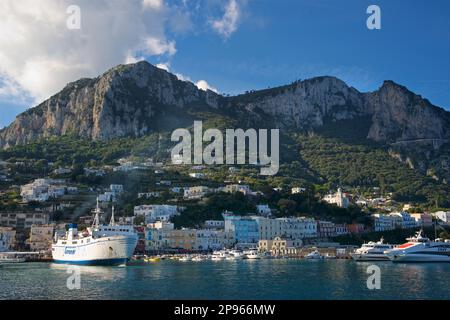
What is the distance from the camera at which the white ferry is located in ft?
211

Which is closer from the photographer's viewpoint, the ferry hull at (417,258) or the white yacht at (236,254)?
the ferry hull at (417,258)

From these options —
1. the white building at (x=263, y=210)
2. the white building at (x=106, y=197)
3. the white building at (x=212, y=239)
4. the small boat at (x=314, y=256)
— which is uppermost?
the white building at (x=106, y=197)

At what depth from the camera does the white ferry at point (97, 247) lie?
211 ft

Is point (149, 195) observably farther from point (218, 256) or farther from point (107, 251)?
point (107, 251)

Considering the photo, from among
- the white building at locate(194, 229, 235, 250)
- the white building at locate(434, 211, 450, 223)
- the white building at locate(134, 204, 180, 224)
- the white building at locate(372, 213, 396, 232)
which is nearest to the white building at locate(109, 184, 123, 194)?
the white building at locate(134, 204, 180, 224)

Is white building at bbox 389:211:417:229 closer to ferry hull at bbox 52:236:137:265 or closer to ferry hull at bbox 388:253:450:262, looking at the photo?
ferry hull at bbox 388:253:450:262

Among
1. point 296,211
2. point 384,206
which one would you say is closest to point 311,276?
point 296,211

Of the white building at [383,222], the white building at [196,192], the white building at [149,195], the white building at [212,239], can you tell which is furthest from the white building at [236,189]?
the white building at [383,222]

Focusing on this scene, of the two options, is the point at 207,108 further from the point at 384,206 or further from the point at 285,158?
the point at 384,206

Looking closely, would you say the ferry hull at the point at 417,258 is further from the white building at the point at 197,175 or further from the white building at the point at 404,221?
the white building at the point at 197,175

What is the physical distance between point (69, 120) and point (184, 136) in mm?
47918

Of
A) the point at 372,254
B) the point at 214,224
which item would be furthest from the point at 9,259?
the point at 372,254

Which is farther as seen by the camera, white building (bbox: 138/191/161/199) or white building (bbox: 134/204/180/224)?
white building (bbox: 138/191/161/199)

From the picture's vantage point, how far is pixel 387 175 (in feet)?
550
